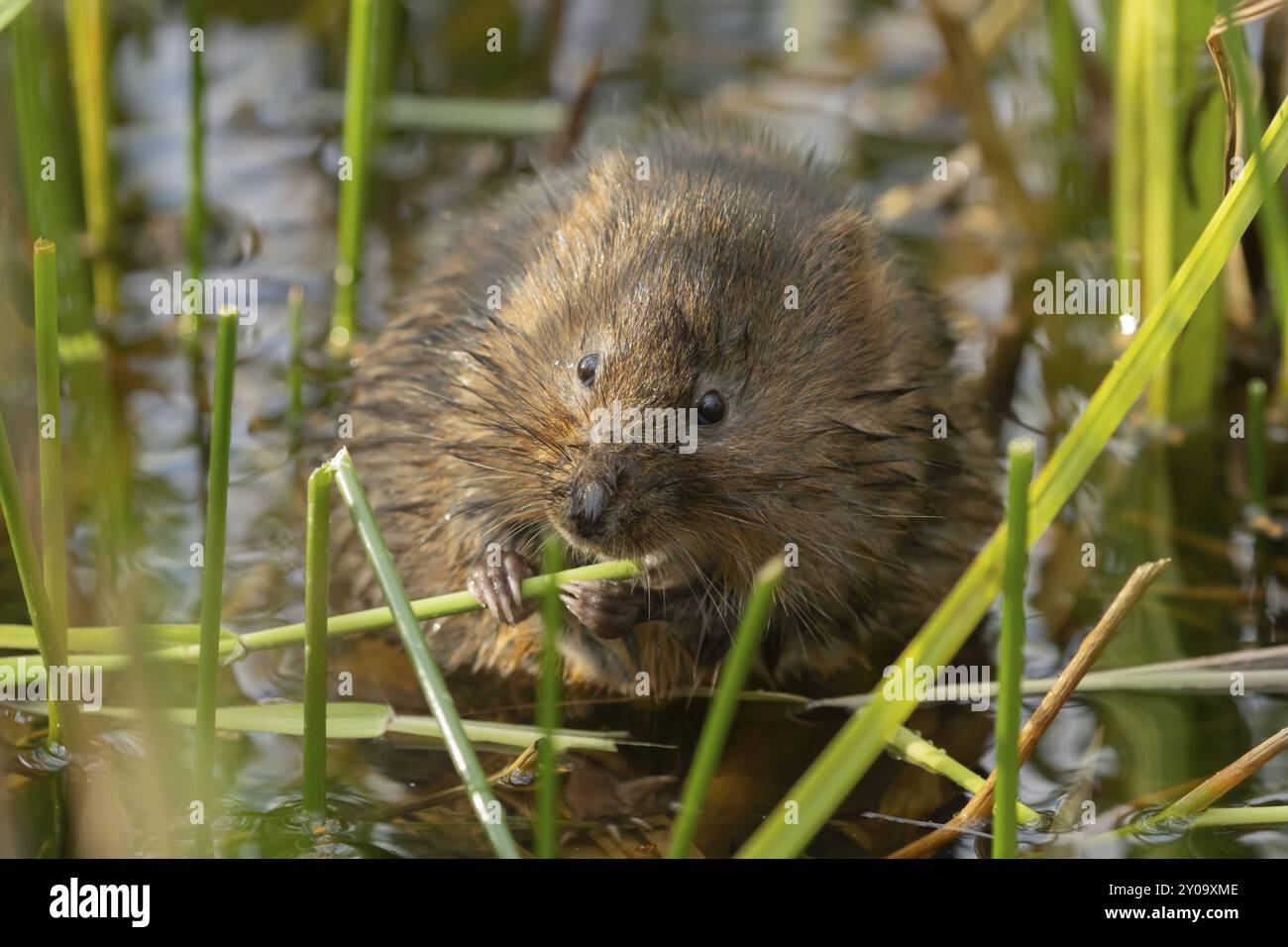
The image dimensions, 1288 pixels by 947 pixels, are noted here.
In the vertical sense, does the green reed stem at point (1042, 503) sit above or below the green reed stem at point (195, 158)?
below

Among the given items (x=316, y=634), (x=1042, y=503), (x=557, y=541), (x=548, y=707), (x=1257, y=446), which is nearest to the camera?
(x=548, y=707)

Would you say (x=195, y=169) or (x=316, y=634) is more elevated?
(x=195, y=169)

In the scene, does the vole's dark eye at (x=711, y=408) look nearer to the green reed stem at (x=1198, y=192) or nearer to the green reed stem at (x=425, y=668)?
the green reed stem at (x=425, y=668)

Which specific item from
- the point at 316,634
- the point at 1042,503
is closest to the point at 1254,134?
the point at 1042,503

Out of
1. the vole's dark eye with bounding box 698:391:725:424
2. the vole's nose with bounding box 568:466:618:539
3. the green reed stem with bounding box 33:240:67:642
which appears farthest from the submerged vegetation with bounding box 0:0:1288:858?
the vole's dark eye with bounding box 698:391:725:424

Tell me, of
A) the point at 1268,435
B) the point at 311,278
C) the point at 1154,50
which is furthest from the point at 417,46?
the point at 1268,435

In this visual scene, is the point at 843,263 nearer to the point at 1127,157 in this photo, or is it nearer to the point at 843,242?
the point at 843,242

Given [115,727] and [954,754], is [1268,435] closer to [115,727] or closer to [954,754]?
[954,754]

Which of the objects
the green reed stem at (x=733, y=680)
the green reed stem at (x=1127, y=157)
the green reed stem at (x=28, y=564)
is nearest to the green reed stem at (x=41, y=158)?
the green reed stem at (x=28, y=564)
